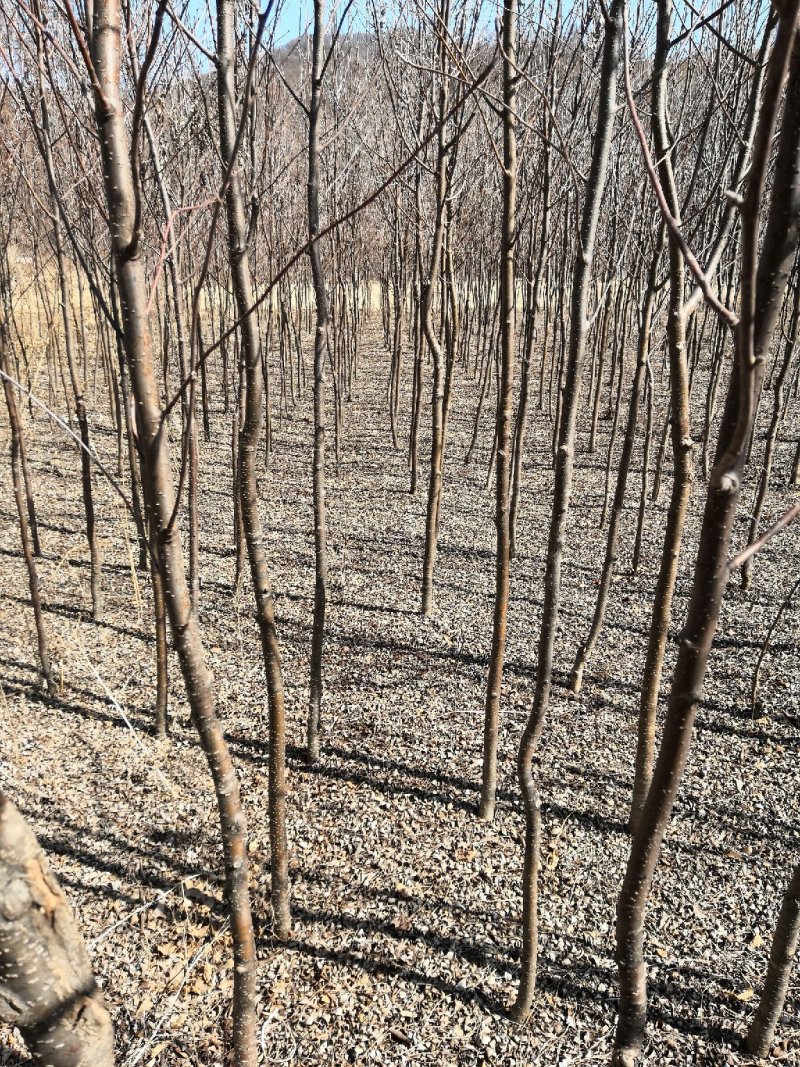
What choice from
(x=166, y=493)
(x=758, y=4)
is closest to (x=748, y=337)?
(x=166, y=493)

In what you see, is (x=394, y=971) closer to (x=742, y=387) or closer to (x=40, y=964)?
(x=40, y=964)

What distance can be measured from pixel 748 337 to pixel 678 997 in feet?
9.58

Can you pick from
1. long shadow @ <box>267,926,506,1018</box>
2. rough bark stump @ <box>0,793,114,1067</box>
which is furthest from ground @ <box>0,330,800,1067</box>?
rough bark stump @ <box>0,793,114,1067</box>

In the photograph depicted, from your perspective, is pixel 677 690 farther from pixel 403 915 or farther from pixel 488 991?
pixel 403 915

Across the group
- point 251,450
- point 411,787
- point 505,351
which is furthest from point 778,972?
point 251,450

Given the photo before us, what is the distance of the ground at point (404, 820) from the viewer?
2689mm

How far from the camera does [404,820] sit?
3676 millimetres

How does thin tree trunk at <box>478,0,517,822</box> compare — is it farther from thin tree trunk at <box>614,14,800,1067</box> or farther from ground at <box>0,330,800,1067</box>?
thin tree trunk at <box>614,14,800,1067</box>

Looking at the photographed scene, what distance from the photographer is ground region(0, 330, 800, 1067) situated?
106 inches

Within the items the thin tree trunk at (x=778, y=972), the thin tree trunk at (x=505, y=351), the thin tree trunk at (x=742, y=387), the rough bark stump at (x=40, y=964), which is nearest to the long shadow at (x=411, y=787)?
the thin tree trunk at (x=505, y=351)

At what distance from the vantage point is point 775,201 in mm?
901

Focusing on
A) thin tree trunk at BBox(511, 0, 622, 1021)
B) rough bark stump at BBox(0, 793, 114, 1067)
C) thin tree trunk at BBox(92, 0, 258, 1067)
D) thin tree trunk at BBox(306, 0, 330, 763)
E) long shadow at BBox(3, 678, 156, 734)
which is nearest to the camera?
rough bark stump at BBox(0, 793, 114, 1067)

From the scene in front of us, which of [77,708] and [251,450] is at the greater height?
[251,450]

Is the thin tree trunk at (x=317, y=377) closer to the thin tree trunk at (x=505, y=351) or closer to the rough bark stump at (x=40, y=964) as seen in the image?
the thin tree trunk at (x=505, y=351)
